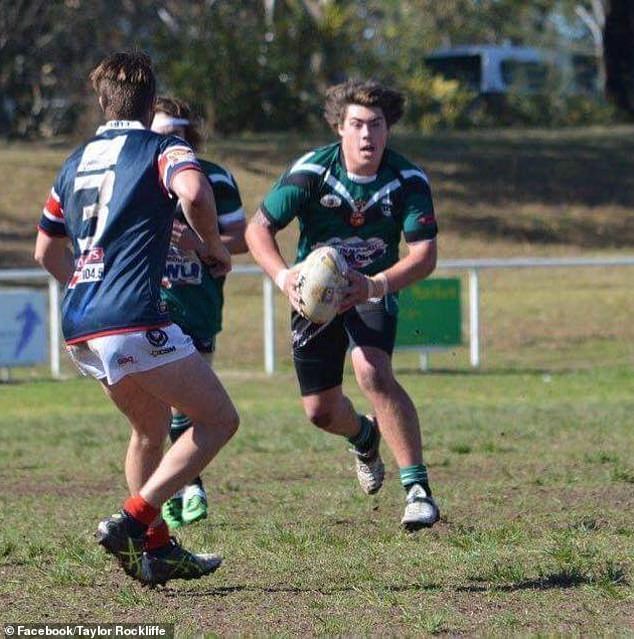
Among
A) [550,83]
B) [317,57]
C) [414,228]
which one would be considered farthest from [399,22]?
[414,228]

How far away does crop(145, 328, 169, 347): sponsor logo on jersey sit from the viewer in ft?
18.4

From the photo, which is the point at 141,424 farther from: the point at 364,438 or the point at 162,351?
the point at 364,438

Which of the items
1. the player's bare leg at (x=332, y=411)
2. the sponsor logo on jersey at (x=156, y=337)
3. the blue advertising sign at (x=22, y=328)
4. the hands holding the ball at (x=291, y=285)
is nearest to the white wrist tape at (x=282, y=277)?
the hands holding the ball at (x=291, y=285)

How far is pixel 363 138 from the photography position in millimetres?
7512

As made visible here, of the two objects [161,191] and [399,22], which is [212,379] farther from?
[399,22]

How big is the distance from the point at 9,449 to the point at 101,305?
20.8 feet

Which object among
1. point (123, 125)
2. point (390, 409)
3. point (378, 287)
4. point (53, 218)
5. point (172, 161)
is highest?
point (123, 125)

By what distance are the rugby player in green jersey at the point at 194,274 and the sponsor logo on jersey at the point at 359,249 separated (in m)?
0.50

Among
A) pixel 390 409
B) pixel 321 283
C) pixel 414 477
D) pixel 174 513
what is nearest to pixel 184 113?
pixel 321 283

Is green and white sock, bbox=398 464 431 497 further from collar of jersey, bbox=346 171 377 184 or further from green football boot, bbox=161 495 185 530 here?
collar of jersey, bbox=346 171 377 184

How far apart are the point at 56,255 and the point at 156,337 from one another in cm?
82

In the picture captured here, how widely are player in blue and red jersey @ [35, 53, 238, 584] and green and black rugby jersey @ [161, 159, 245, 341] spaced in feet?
5.75

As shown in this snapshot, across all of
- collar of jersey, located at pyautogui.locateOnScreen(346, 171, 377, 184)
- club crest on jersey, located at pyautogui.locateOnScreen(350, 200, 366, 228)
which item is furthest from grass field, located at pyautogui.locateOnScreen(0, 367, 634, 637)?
collar of jersey, located at pyautogui.locateOnScreen(346, 171, 377, 184)

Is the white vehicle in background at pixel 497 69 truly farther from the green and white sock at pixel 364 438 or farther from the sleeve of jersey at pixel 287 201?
the sleeve of jersey at pixel 287 201
